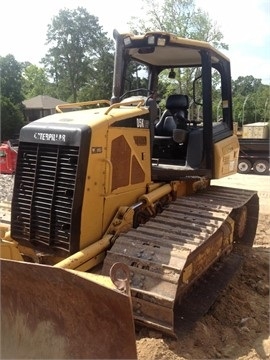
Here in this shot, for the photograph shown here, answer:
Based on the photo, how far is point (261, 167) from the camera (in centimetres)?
1606

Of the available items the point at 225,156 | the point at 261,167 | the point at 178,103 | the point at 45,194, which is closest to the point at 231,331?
the point at 45,194

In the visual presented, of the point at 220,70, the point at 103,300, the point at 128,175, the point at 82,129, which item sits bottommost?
the point at 103,300

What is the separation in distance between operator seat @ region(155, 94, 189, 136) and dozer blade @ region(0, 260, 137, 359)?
2985 mm

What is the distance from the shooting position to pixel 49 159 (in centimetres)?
381

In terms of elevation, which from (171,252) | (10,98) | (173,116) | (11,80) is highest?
(11,80)

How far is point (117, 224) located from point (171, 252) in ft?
2.26

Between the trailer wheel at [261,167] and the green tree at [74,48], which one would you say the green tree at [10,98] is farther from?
the trailer wheel at [261,167]

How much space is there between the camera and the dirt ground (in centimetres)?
326

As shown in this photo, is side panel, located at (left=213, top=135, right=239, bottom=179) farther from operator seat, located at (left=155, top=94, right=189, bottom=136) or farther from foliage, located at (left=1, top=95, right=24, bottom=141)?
foliage, located at (left=1, top=95, right=24, bottom=141)

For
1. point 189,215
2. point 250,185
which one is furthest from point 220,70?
point 250,185

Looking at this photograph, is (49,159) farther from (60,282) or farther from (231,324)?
(231,324)

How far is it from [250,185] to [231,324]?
386 inches

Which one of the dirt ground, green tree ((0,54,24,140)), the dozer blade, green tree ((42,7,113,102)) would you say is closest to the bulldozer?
the dozer blade

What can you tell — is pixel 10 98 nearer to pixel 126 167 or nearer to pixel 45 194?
pixel 126 167
